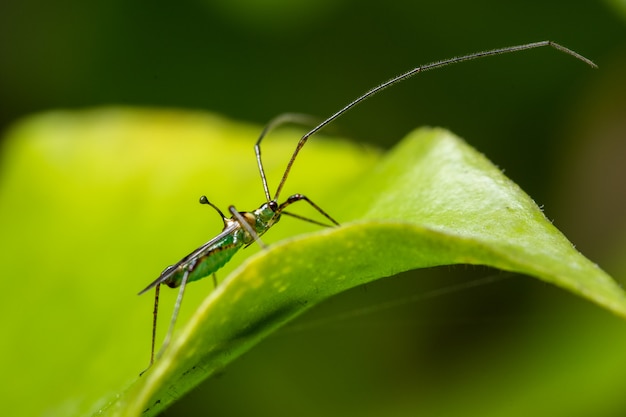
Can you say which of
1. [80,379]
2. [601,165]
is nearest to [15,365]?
[80,379]

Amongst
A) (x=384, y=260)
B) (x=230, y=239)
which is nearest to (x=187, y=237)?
(x=230, y=239)

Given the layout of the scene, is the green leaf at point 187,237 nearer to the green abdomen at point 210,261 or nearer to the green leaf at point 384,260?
the green leaf at point 384,260

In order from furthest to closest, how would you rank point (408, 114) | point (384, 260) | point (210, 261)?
1. point (408, 114)
2. point (210, 261)
3. point (384, 260)

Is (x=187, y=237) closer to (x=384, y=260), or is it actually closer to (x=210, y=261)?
(x=210, y=261)

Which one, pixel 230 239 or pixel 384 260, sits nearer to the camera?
pixel 384 260

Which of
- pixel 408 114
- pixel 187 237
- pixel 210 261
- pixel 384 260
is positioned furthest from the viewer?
pixel 408 114

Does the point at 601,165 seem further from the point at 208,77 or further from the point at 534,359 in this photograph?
the point at 208,77

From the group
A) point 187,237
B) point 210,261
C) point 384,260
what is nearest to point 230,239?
point 210,261
